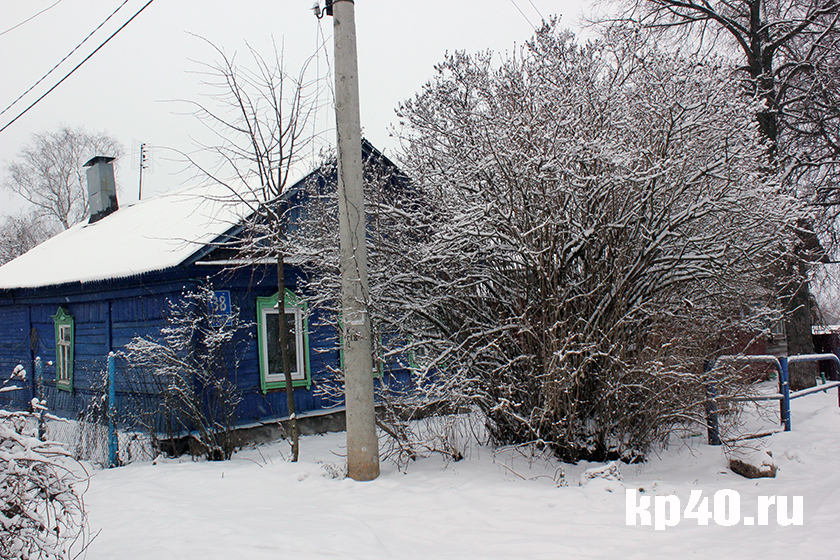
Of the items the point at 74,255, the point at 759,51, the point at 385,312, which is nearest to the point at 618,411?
the point at 385,312

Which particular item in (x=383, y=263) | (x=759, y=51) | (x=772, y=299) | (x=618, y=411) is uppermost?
(x=759, y=51)

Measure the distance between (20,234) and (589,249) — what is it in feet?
138

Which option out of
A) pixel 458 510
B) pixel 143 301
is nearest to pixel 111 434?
pixel 143 301

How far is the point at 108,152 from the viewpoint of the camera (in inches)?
1491

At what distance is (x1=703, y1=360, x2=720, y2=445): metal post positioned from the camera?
19.5 ft

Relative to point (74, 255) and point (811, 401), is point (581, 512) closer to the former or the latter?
point (811, 401)

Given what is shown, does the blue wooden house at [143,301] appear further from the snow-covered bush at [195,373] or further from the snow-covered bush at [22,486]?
the snow-covered bush at [22,486]

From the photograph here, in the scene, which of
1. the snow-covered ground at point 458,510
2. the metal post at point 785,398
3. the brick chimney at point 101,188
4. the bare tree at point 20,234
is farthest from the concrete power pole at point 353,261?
the bare tree at point 20,234

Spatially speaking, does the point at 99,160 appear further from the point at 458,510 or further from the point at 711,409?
the point at 711,409

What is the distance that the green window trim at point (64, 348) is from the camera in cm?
1188

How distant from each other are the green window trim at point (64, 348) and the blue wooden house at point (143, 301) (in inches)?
0.8

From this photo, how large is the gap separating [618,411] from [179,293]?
6.49 metres

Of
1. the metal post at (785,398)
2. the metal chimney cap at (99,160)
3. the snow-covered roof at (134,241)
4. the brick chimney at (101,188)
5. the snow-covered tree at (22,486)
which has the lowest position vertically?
the metal post at (785,398)

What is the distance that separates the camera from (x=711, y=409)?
20.2ft
